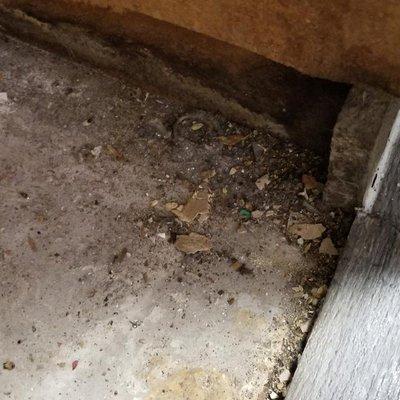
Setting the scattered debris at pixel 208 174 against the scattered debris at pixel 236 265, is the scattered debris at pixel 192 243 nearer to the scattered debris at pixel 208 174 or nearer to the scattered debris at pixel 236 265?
the scattered debris at pixel 236 265

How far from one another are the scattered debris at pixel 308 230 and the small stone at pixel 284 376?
0.45 meters

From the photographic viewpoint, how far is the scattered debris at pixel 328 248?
2.09 meters

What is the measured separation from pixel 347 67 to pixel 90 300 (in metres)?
1.09

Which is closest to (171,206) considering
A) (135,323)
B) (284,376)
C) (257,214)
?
(257,214)

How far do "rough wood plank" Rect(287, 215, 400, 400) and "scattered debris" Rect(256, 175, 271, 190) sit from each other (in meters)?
0.38

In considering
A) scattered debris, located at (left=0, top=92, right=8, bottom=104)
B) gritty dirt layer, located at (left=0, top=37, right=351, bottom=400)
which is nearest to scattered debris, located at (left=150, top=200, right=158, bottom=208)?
gritty dirt layer, located at (left=0, top=37, right=351, bottom=400)

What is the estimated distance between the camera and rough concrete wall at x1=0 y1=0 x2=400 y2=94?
167cm

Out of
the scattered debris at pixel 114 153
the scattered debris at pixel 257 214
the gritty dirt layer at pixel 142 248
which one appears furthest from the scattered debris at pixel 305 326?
the scattered debris at pixel 114 153

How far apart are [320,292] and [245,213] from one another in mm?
375

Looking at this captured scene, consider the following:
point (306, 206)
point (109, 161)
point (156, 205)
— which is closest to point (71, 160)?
point (109, 161)

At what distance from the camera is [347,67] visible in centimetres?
183

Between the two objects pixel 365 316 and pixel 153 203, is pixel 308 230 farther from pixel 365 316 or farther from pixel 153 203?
pixel 153 203

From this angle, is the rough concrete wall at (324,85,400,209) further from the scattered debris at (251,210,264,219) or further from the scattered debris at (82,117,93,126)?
the scattered debris at (82,117,93,126)

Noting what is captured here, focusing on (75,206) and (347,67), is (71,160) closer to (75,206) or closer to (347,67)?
(75,206)
